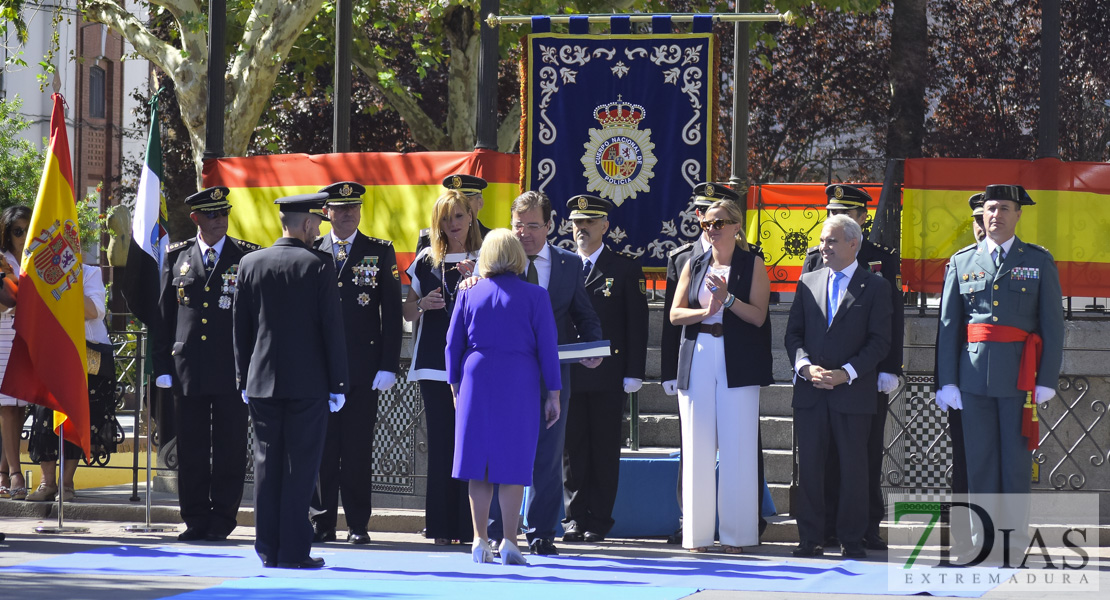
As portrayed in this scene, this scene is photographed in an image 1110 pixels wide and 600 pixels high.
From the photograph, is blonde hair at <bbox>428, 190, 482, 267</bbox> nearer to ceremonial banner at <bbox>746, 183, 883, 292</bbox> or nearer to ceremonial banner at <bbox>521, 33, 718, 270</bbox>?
ceremonial banner at <bbox>521, 33, 718, 270</bbox>

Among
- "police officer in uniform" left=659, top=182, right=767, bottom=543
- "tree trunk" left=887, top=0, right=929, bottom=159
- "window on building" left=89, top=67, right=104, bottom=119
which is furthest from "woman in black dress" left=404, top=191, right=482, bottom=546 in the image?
"window on building" left=89, top=67, right=104, bottom=119

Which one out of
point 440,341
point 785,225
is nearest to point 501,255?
point 440,341

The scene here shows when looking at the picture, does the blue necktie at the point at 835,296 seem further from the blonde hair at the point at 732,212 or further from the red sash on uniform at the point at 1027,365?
the red sash on uniform at the point at 1027,365

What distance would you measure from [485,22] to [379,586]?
560 cm

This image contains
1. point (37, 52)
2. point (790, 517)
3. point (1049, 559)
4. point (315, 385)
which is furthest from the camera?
point (37, 52)

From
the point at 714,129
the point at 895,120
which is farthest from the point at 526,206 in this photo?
the point at 895,120

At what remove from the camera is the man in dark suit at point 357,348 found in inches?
347

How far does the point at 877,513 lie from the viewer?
894cm

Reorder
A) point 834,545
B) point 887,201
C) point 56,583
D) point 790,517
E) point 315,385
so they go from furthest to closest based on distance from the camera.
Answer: point 887,201 < point 790,517 < point 834,545 < point 315,385 < point 56,583

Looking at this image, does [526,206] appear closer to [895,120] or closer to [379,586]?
[379,586]

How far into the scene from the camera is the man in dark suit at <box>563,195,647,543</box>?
895 cm

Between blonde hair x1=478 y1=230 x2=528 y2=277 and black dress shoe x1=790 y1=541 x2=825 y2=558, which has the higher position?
blonde hair x1=478 y1=230 x2=528 y2=277

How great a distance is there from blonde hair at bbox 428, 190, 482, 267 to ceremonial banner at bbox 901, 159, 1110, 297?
13.4ft

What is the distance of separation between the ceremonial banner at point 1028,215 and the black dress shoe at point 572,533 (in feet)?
12.0
